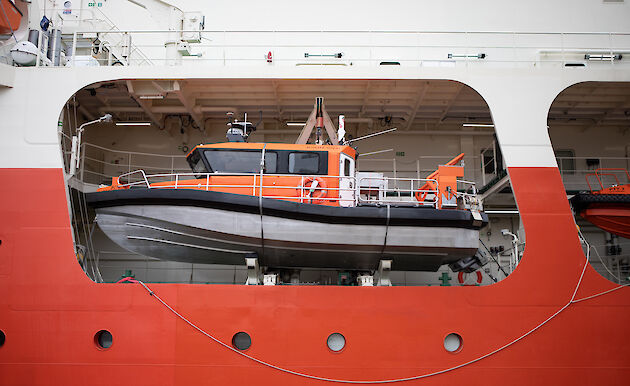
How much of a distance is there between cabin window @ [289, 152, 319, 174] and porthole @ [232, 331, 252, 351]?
107 inches

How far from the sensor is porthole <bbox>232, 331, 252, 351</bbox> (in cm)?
771

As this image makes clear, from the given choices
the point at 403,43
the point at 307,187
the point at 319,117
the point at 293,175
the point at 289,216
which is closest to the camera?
the point at 289,216

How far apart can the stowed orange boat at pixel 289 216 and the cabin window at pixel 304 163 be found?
0.02 m

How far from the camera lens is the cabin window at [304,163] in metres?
8.76

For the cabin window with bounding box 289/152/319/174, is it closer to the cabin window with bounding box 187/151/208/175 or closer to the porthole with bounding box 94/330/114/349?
the cabin window with bounding box 187/151/208/175

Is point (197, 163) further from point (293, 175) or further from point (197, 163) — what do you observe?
point (293, 175)

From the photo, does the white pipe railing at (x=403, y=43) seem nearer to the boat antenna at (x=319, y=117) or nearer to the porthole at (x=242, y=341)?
the boat antenna at (x=319, y=117)

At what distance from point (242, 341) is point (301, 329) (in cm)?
89

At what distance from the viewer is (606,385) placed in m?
7.79

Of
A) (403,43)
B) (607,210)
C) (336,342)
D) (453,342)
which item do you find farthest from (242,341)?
(403,43)

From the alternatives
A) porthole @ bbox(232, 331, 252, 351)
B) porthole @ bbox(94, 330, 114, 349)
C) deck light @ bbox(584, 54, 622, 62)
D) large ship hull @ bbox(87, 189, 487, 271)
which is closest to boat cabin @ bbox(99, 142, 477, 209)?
large ship hull @ bbox(87, 189, 487, 271)

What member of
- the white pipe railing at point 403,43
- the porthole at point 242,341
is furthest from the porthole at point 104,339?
the white pipe railing at point 403,43

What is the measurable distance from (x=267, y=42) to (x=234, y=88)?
10.4 feet

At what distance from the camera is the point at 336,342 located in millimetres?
7703
